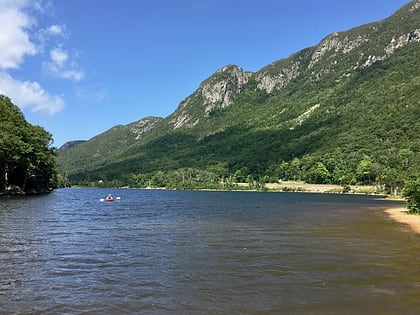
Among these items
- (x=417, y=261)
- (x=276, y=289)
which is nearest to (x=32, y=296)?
(x=276, y=289)

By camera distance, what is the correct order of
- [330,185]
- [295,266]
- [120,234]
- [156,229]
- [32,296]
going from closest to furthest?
[32,296] → [295,266] → [120,234] → [156,229] → [330,185]

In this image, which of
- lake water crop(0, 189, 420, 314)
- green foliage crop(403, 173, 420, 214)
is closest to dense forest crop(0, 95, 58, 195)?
lake water crop(0, 189, 420, 314)

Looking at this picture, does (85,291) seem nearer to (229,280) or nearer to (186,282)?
(186,282)

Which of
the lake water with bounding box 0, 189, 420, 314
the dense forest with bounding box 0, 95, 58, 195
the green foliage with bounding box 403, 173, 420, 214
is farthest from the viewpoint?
the dense forest with bounding box 0, 95, 58, 195

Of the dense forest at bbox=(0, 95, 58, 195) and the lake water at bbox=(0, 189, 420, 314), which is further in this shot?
the dense forest at bbox=(0, 95, 58, 195)

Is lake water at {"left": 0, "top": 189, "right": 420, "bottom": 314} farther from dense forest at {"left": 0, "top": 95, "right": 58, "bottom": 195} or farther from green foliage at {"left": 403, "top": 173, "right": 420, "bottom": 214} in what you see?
dense forest at {"left": 0, "top": 95, "right": 58, "bottom": 195}

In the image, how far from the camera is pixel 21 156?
9181 centimetres

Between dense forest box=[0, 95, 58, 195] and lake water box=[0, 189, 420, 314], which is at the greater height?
dense forest box=[0, 95, 58, 195]

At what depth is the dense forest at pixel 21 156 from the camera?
87.4 m

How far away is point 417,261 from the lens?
21266mm

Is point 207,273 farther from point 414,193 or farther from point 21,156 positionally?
point 21,156

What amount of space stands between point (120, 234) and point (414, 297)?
24461 millimetres

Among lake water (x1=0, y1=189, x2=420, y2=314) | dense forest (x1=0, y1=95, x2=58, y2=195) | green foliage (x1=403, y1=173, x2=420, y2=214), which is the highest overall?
dense forest (x1=0, y1=95, x2=58, y2=195)

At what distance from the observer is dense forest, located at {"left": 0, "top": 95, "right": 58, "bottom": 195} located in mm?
87438
